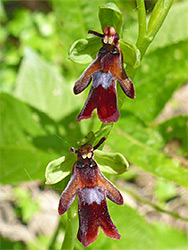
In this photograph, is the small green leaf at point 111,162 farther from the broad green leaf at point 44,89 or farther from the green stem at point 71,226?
the broad green leaf at point 44,89

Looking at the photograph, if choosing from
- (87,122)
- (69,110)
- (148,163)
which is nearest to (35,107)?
(69,110)

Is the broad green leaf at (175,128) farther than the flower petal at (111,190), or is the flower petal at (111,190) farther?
the broad green leaf at (175,128)

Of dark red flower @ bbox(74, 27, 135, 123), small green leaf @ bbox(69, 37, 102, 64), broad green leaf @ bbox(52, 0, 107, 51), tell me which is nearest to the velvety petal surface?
dark red flower @ bbox(74, 27, 135, 123)

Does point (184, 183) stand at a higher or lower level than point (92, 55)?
lower

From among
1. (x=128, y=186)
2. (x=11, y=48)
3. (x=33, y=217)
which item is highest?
(x=11, y=48)

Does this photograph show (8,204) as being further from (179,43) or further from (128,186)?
(179,43)

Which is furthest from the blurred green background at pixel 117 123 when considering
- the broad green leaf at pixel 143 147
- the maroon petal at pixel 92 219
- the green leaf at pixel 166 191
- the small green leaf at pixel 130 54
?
the green leaf at pixel 166 191

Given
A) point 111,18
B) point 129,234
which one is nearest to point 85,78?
point 111,18
